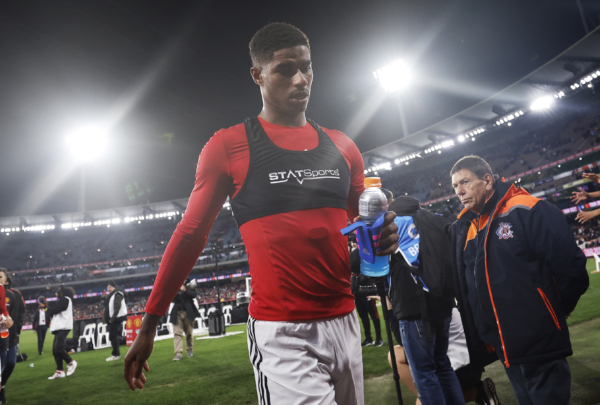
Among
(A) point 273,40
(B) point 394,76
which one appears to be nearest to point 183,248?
(A) point 273,40

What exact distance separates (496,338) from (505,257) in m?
0.65

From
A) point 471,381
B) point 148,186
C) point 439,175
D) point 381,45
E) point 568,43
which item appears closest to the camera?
point 471,381

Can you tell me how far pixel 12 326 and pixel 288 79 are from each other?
340 inches

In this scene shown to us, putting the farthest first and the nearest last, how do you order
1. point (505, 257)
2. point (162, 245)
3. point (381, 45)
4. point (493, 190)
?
1. point (162, 245)
2. point (381, 45)
3. point (493, 190)
4. point (505, 257)

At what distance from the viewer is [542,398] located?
2436mm

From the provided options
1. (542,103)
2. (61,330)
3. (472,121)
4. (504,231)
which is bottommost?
(61,330)

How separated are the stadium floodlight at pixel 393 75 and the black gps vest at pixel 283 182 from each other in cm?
3212

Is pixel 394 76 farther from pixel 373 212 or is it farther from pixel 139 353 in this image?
pixel 139 353

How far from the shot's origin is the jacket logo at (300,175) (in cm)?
148

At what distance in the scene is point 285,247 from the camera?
56.0 inches

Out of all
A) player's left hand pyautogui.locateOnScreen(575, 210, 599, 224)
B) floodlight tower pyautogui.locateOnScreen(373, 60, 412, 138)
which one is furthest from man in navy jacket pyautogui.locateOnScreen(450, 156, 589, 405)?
floodlight tower pyautogui.locateOnScreen(373, 60, 412, 138)

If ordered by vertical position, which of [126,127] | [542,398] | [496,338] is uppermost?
[126,127]

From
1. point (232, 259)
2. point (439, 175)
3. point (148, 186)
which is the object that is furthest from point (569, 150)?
point (148, 186)

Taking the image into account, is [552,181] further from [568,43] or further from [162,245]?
[162,245]
